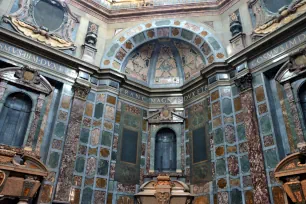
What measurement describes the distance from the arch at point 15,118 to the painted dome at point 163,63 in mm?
4991

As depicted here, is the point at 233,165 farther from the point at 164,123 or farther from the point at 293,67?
the point at 164,123

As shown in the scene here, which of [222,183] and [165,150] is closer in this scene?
[222,183]

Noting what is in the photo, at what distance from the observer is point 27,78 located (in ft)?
33.1

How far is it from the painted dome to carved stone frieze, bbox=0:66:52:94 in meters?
4.11

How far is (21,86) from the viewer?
10000 mm

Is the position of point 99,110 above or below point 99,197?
above

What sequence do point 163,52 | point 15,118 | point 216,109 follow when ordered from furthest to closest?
point 163,52 < point 216,109 < point 15,118

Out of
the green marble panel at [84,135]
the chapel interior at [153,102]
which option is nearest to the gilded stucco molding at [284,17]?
the chapel interior at [153,102]

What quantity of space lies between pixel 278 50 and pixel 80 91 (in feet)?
25.8

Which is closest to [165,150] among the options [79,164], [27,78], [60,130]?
[79,164]

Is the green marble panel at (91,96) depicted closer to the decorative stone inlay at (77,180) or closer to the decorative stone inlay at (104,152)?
the decorative stone inlay at (104,152)

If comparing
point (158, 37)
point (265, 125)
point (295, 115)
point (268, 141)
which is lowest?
point (268, 141)

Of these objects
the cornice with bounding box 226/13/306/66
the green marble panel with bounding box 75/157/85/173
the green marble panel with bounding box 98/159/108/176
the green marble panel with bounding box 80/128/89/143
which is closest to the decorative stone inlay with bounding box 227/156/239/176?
the cornice with bounding box 226/13/306/66

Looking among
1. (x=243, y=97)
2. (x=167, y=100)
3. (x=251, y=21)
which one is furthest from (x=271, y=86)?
(x=167, y=100)
